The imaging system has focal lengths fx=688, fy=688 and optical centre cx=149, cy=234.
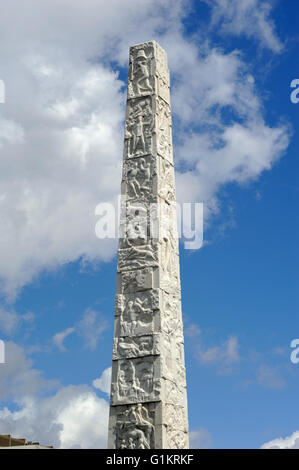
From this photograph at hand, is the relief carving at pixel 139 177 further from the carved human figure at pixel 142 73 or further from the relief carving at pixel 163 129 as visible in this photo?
the carved human figure at pixel 142 73

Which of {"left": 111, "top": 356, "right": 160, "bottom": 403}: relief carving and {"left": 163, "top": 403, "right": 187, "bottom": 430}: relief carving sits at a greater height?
{"left": 111, "top": 356, "right": 160, "bottom": 403}: relief carving

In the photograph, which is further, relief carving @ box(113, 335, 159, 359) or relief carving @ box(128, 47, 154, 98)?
relief carving @ box(128, 47, 154, 98)

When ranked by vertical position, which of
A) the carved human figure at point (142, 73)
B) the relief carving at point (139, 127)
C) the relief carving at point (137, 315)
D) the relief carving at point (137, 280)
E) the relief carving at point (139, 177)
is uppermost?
the carved human figure at point (142, 73)

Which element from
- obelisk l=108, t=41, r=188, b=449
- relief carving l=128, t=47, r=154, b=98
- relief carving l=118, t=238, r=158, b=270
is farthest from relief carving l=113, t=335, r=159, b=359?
relief carving l=128, t=47, r=154, b=98

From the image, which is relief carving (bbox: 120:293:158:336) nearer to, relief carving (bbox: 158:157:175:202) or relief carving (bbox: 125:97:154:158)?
relief carving (bbox: 158:157:175:202)

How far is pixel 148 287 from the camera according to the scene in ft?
44.2

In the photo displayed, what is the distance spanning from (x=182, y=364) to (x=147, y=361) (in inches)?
38.8

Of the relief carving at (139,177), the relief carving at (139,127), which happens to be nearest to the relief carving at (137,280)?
the relief carving at (139,177)

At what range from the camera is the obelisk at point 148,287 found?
12.7 meters

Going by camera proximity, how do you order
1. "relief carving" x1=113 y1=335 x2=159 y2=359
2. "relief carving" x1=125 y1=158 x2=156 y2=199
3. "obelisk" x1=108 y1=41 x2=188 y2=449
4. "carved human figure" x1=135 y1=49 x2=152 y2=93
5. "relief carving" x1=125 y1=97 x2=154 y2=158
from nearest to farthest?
"obelisk" x1=108 y1=41 x2=188 y2=449, "relief carving" x1=113 y1=335 x2=159 y2=359, "relief carving" x1=125 y1=158 x2=156 y2=199, "relief carving" x1=125 y1=97 x2=154 y2=158, "carved human figure" x1=135 y1=49 x2=152 y2=93

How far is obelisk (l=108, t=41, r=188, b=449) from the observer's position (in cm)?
1266

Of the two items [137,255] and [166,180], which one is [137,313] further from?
[166,180]
